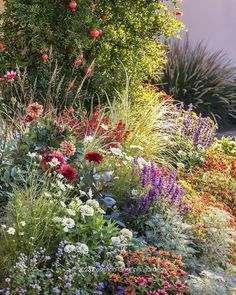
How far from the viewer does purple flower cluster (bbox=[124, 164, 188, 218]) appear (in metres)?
3.82

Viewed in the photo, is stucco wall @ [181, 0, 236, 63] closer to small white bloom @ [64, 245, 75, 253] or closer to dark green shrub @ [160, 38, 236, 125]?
dark green shrub @ [160, 38, 236, 125]

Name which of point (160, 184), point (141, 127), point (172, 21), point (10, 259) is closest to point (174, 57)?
point (172, 21)

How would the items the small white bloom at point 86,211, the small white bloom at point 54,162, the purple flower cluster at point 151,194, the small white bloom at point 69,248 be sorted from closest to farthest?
the small white bloom at point 69,248, the small white bloom at point 86,211, the small white bloom at point 54,162, the purple flower cluster at point 151,194

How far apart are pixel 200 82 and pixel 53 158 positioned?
6623 mm

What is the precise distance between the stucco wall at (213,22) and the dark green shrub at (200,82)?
3.02 metres

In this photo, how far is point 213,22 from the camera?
13.6 meters

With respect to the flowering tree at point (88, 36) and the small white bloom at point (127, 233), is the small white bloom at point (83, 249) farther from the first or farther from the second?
the flowering tree at point (88, 36)

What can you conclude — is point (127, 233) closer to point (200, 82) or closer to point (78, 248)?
point (78, 248)

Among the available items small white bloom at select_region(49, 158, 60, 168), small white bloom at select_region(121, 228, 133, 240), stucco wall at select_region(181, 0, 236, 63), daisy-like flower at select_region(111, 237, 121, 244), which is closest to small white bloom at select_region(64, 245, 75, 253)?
daisy-like flower at select_region(111, 237, 121, 244)

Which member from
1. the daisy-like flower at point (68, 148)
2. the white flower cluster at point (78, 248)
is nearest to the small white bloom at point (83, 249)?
the white flower cluster at point (78, 248)

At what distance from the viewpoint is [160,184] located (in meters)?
3.94

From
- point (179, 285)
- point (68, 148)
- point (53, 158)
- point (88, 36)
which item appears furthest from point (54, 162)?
point (88, 36)

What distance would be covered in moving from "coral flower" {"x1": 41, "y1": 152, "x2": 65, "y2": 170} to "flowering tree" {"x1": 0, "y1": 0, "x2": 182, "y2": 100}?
2.33 metres

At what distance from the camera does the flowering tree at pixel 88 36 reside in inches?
250
